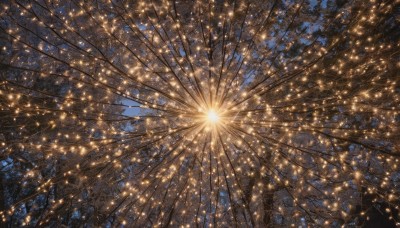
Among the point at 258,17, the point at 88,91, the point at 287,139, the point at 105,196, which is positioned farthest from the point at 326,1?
the point at 105,196

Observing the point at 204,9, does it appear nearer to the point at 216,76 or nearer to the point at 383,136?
the point at 216,76

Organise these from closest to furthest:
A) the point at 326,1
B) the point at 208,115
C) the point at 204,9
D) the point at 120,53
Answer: the point at 208,115
the point at 204,9
the point at 120,53
the point at 326,1

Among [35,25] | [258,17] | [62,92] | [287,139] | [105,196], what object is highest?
[35,25]

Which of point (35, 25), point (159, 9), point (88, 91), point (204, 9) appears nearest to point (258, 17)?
point (204, 9)

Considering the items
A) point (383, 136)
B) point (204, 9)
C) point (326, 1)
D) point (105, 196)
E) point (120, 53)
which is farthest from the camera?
point (105, 196)

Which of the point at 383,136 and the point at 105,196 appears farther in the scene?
the point at 105,196

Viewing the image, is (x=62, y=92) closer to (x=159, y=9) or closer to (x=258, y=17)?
(x=159, y=9)

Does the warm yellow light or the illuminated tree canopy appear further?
the illuminated tree canopy

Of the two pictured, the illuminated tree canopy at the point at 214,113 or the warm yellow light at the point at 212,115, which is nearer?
the warm yellow light at the point at 212,115

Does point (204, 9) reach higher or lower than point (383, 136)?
higher
